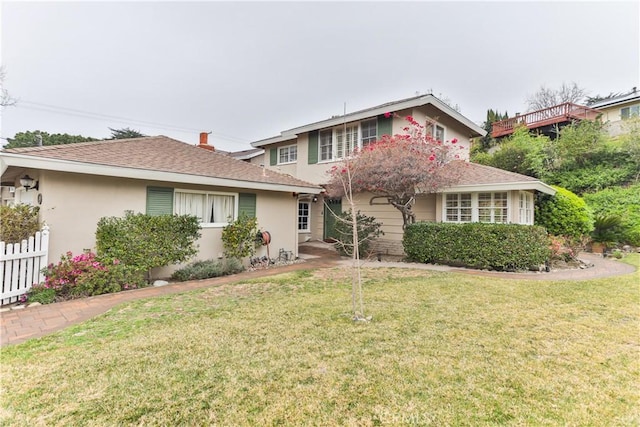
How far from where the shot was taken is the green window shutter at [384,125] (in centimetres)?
1255

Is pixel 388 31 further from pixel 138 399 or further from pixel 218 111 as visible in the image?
pixel 218 111

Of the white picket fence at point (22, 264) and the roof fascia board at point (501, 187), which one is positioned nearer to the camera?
the white picket fence at point (22, 264)

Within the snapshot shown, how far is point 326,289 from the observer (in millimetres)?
6879

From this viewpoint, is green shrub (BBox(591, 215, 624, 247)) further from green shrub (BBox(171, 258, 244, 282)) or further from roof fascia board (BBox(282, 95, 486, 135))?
green shrub (BBox(171, 258, 244, 282))

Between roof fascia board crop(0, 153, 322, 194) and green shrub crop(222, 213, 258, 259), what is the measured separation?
1.24 meters

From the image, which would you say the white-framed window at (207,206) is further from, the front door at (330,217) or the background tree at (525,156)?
the background tree at (525,156)

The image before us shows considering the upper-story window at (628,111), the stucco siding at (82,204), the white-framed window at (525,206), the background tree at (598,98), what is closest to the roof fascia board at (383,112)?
the white-framed window at (525,206)

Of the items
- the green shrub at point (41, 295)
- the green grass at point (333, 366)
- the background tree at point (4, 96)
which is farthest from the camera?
the background tree at point (4, 96)

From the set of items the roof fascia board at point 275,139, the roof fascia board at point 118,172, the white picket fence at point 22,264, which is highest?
the roof fascia board at point 275,139

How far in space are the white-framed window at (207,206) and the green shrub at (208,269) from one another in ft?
4.33

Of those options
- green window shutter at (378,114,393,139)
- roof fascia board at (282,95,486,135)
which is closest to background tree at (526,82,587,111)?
roof fascia board at (282,95,486,135)

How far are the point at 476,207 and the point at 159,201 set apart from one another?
10.7m

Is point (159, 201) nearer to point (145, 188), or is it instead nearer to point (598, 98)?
point (145, 188)

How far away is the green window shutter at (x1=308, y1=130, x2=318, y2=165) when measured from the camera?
15.0 m
